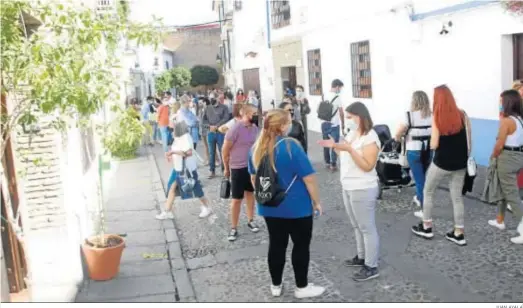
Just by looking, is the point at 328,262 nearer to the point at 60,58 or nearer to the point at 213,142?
the point at 60,58

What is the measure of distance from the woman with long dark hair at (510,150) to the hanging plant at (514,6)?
10.3 ft

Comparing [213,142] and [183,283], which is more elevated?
[213,142]

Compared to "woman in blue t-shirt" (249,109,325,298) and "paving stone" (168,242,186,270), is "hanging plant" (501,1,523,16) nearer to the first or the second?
"woman in blue t-shirt" (249,109,325,298)

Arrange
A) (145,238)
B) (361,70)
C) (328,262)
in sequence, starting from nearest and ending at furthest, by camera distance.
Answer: (328,262) < (145,238) < (361,70)

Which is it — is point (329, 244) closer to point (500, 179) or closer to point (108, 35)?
point (500, 179)

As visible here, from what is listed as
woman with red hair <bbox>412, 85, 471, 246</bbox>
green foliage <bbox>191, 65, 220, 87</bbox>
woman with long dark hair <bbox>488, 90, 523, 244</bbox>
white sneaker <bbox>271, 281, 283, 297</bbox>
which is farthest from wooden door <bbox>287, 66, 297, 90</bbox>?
green foliage <bbox>191, 65, 220, 87</bbox>

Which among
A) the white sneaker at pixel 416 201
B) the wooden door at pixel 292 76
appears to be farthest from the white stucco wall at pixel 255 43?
the white sneaker at pixel 416 201

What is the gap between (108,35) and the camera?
4191mm

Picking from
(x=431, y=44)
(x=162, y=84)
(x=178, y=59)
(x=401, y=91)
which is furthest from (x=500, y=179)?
(x=178, y=59)

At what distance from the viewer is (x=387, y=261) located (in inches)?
221

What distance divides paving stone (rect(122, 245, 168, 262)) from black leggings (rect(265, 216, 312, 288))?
197 cm

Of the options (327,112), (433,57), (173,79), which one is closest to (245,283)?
(327,112)

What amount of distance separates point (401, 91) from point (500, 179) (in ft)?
19.1

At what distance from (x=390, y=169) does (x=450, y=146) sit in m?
2.35
